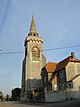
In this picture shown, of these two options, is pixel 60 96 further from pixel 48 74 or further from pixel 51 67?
pixel 51 67

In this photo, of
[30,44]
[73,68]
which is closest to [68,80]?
[73,68]

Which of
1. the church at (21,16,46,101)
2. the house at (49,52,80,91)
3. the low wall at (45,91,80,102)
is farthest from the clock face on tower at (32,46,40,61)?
the low wall at (45,91,80,102)

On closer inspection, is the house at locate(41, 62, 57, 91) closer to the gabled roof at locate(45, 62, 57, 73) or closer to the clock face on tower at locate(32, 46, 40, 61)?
the gabled roof at locate(45, 62, 57, 73)

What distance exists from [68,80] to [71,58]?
658 centimetres

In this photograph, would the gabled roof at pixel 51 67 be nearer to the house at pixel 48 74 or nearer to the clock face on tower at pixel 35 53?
the house at pixel 48 74

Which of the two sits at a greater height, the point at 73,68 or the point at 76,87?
the point at 73,68

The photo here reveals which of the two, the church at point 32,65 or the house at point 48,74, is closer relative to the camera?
the house at point 48,74

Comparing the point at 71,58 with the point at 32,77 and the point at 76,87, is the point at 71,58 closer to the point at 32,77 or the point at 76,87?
the point at 76,87

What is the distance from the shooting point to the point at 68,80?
1757 inches

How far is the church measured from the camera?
68.8m

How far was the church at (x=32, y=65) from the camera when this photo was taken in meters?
68.8

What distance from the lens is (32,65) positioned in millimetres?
72250

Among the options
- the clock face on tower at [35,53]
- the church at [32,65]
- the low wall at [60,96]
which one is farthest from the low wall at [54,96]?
the clock face on tower at [35,53]

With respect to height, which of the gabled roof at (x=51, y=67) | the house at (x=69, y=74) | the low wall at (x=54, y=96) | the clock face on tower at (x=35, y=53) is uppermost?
the clock face on tower at (x=35, y=53)
